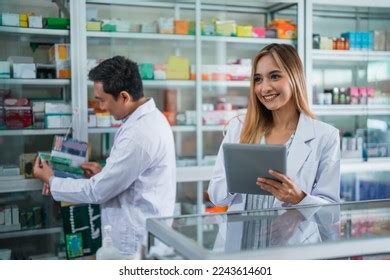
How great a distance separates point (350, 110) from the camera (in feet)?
13.8

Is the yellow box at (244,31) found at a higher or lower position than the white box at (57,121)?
higher

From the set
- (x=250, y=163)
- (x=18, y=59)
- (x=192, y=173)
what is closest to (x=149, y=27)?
(x=18, y=59)

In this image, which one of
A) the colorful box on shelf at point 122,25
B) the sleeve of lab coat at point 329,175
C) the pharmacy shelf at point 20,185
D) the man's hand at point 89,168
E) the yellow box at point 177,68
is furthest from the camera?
the yellow box at point 177,68

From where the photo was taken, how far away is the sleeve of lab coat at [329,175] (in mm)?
1860

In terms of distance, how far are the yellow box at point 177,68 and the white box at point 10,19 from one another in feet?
3.58

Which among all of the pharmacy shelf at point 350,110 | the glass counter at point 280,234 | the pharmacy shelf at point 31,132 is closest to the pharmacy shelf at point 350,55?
the pharmacy shelf at point 350,110

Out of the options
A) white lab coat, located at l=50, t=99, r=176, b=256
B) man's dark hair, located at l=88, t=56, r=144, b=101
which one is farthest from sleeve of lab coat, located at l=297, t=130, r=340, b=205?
man's dark hair, located at l=88, t=56, r=144, b=101

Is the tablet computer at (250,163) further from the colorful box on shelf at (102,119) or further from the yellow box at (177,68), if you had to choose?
the yellow box at (177,68)

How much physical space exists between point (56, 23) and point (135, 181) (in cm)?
145

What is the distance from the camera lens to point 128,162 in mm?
2160

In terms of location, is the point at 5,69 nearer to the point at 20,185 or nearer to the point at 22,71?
the point at 22,71
